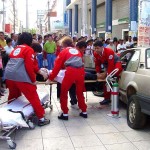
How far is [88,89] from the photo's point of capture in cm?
704

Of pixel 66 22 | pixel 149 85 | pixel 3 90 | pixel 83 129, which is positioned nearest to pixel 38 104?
pixel 83 129

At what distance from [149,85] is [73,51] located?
1778 mm

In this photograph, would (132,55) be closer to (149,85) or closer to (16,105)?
(149,85)

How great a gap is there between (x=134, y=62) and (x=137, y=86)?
0.87 m

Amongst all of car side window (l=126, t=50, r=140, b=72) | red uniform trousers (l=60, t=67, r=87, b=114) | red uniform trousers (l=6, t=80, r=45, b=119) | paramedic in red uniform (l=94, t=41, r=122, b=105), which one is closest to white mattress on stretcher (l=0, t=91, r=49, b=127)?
red uniform trousers (l=6, t=80, r=45, b=119)

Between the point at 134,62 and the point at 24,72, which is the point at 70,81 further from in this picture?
the point at 134,62

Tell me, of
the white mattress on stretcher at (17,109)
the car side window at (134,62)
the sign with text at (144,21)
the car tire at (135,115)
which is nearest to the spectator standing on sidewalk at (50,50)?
the sign with text at (144,21)

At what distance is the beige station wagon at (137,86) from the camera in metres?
4.99

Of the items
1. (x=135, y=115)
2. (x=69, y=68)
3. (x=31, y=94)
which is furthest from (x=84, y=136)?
(x=69, y=68)

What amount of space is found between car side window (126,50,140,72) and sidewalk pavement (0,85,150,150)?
1.07 m

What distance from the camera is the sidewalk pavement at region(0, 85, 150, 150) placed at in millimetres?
4617

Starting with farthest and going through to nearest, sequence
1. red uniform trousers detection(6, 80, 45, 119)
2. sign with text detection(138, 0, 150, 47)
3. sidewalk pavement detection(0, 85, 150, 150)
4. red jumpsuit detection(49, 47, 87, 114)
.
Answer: sign with text detection(138, 0, 150, 47)
red jumpsuit detection(49, 47, 87, 114)
red uniform trousers detection(6, 80, 45, 119)
sidewalk pavement detection(0, 85, 150, 150)

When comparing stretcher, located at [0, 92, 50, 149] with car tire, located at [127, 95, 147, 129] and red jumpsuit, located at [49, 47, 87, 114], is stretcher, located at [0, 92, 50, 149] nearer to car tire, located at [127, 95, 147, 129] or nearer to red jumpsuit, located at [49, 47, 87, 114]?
red jumpsuit, located at [49, 47, 87, 114]

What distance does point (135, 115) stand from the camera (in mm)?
5266
